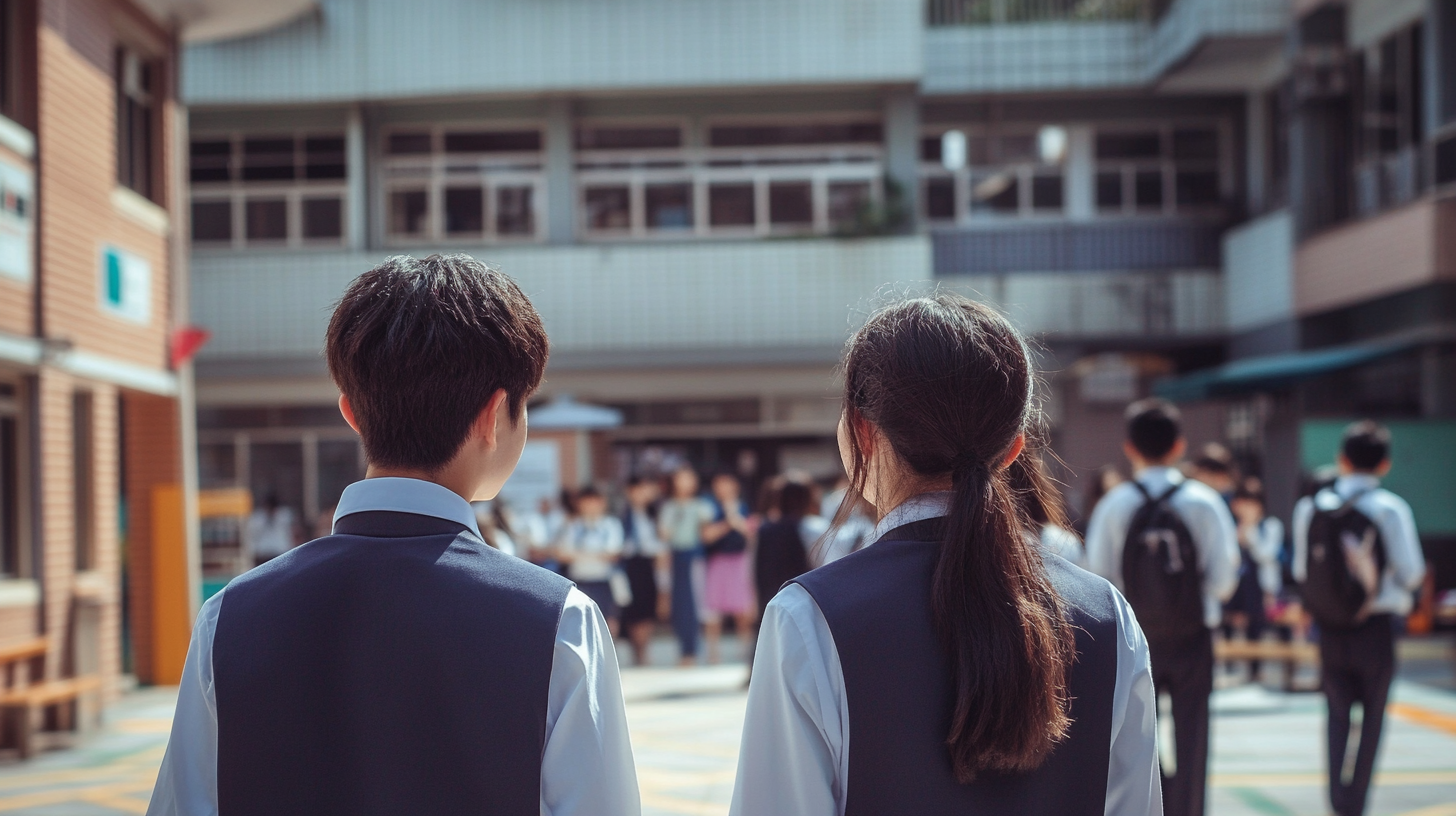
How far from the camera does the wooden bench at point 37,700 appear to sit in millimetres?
8469

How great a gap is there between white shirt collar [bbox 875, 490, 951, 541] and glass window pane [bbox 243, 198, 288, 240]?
16944mm

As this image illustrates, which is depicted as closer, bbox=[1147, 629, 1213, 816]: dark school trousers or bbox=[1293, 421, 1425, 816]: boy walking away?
bbox=[1147, 629, 1213, 816]: dark school trousers

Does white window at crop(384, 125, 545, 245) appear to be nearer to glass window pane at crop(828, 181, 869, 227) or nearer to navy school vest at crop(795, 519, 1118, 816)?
glass window pane at crop(828, 181, 869, 227)

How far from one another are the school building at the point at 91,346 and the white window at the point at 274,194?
5.60 meters

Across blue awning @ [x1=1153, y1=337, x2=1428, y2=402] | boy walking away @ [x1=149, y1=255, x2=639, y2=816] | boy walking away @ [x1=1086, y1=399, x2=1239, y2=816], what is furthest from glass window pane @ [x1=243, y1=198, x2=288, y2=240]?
boy walking away @ [x1=149, y1=255, x2=639, y2=816]

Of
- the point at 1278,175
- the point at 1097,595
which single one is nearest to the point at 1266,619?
the point at 1278,175

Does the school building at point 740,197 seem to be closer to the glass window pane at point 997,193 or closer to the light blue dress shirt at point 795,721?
the glass window pane at point 997,193

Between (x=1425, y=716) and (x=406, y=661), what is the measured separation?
931cm

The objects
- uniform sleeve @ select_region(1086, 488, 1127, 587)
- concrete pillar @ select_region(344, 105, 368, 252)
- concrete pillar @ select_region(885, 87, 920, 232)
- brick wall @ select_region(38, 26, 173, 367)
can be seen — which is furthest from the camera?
concrete pillar @ select_region(885, 87, 920, 232)

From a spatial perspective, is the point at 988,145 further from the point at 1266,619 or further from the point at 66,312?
the point at 66,312

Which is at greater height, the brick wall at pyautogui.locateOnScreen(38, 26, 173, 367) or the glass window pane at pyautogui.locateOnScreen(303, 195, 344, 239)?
the glass window pane at pyautogui.locateOnScreen(303, 195, 344, 239)

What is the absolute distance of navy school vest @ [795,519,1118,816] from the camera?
1.83 m

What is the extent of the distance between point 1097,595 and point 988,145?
17.0 meters

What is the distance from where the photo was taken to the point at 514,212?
58.2 ft
